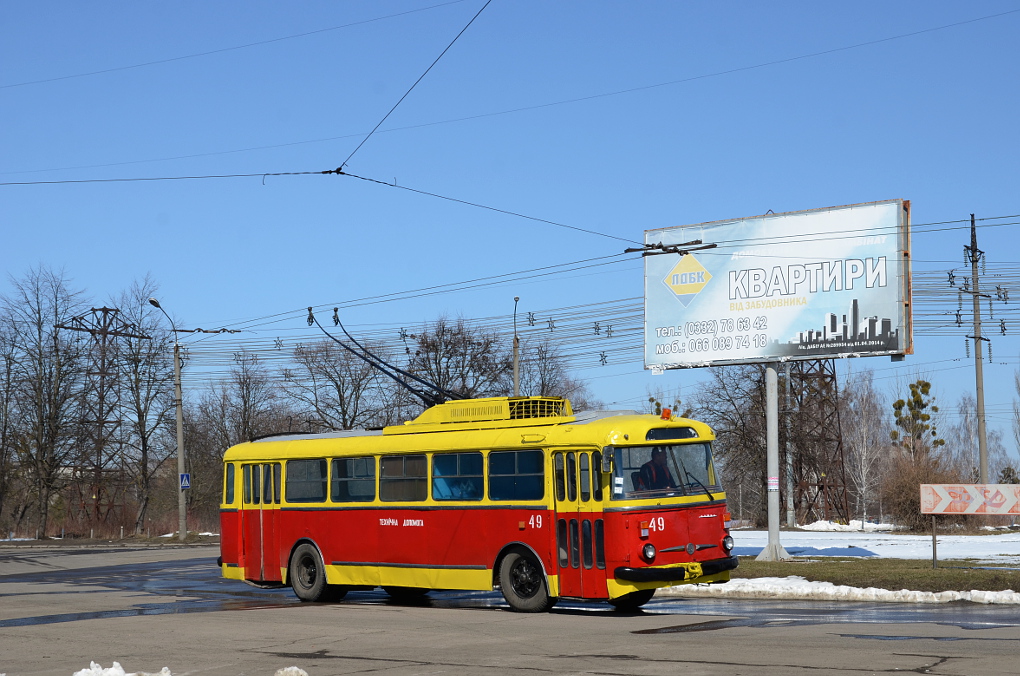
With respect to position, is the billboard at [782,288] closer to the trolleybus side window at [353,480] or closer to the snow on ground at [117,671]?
the trolleybus side window at [353,480]

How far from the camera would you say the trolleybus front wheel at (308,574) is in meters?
19.2

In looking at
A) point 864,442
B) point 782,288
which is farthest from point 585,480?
point 864,442

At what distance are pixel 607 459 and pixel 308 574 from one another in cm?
677

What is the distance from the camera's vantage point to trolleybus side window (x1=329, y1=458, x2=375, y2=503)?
61.6ft

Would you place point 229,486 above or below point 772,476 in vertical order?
above

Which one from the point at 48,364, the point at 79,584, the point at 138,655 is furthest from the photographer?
the point at 48,364

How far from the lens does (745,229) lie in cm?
2645

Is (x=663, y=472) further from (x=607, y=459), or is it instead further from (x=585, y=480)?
(x=585, y=480)

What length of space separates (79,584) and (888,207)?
1889 centimetres

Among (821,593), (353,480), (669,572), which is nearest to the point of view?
(669,572)

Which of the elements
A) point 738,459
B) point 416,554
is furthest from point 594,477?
point 738,459

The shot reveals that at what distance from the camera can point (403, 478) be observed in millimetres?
18266

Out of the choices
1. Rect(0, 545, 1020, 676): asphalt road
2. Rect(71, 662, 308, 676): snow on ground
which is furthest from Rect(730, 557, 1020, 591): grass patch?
Rect(71, 662, 308, 676): snow on ground

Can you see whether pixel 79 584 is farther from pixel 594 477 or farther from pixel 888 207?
pixel 888 207
